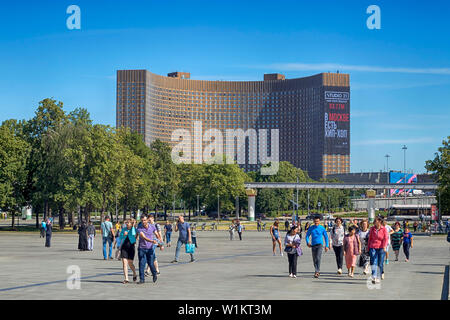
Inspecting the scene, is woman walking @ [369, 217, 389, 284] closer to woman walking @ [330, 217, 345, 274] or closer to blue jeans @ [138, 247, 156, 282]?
woman walking @ [330, 217, 345, 274]

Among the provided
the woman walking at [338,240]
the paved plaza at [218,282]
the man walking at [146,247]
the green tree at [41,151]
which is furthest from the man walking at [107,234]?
the green tree at [41,151]

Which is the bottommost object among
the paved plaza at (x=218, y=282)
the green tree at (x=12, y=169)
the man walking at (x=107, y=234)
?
the paved plaza at (x=218, y=282)

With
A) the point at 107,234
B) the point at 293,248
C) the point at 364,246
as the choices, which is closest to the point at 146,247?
the point at 293,248

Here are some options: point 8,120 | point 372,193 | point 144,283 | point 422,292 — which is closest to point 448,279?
point 422,292

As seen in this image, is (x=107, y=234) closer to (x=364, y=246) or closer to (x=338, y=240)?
(x=338, y=240)

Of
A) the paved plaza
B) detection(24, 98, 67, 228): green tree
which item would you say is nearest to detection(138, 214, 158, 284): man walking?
the paved plaza

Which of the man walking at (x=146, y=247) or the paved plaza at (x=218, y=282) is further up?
the man walking at (x=146, y=247)

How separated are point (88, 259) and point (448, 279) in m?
15.9

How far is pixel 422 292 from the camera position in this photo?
54.5 ft

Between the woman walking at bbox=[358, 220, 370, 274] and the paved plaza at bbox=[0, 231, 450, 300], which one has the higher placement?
the woman walking at bbox=[358, 220, 370, 274]

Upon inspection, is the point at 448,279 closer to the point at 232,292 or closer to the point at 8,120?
the point at 232,292

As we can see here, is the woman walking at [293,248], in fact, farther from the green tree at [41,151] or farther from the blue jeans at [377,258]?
the green tree at [41,151]

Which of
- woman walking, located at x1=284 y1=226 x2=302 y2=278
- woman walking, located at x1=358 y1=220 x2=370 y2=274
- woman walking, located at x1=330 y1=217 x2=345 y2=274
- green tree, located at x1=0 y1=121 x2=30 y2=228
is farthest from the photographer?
green tree, located at x1=0 y1=121 x2=30 y2=228
